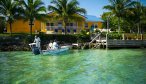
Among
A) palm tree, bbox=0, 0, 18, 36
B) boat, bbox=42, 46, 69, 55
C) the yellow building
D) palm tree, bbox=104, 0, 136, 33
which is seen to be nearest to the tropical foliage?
palm tree, bbox=104, 0, 136, 33

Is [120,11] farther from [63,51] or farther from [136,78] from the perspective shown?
[136,78]

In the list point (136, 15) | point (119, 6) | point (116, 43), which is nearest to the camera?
point (116, 43)

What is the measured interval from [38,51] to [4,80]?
55.1 ft

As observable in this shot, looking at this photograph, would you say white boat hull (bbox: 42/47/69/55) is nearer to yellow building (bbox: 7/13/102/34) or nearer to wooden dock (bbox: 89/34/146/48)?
wooden dock (bbox: 89/34/146/48)

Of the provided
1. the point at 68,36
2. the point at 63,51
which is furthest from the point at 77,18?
the point at 63,51

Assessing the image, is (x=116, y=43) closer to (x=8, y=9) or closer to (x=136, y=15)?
(x=136, y=15)

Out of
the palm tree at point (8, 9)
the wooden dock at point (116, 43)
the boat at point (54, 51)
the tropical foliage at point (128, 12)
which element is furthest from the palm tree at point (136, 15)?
the boat at point (54, 51)

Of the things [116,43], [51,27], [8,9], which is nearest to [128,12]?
[116,43]

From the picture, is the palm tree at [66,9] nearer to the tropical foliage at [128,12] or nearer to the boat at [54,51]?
the tropical foliage at [128,12]

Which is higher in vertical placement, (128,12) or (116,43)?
(128,12)

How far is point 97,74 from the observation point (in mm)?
21672

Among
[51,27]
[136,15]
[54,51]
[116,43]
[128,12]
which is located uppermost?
[128,12]

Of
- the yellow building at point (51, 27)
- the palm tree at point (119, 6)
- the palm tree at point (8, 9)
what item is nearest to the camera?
the palm tree at point (8, 9)

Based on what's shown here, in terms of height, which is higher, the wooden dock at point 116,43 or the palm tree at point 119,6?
the palm tree at point 119,6
